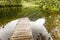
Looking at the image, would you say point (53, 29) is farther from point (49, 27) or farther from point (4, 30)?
point (4, 30)

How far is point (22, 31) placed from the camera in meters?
1.66

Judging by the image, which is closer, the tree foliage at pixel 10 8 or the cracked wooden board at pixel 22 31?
the cracked wooden board at pixel 22 31

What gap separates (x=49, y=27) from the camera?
5.55 feet

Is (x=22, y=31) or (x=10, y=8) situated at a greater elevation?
(x=10, y=8)

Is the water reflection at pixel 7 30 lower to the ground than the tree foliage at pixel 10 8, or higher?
lower

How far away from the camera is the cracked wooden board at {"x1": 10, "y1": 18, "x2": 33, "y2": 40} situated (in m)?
1.63

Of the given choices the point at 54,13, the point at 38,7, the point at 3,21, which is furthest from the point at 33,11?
the point at 3,21

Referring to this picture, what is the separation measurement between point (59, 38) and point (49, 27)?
0.55 ft

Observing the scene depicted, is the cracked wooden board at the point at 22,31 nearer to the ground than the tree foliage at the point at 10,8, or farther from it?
nearer to the ground

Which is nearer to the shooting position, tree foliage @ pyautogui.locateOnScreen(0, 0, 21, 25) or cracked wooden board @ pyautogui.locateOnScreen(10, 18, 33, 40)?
cracked wooden board @ pyautogui.locateOnScreen(10, 18, 33, 40)

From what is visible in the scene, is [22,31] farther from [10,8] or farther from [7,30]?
[10,8]

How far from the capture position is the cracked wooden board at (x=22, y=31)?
5.34ft

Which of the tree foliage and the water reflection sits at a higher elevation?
the tree foliage

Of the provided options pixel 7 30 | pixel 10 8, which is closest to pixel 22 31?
pixel 7 30
